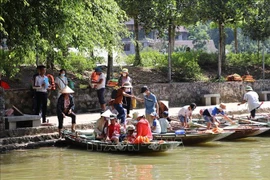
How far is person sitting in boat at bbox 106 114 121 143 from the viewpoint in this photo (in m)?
17.2

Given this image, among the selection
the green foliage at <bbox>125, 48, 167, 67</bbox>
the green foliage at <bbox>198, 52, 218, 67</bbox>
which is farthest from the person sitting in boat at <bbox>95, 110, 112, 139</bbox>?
the green foliage at <bbox>198, 52, 218, 67</bbox>

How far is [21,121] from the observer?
18750 mm

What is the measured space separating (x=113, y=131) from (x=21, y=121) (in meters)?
3.18

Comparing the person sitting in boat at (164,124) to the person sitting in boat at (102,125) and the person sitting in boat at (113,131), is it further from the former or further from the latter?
the person sitting in boat at (102,125)

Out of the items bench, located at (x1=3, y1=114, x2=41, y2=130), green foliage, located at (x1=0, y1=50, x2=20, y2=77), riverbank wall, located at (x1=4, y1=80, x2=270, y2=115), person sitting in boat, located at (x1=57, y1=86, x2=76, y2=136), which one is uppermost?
green foliage, located at (x1=0, y1=50, x2=20, y2=77)

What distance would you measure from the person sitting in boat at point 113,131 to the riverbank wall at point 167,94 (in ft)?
16.3

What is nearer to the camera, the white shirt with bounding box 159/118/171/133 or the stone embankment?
the stone embankment

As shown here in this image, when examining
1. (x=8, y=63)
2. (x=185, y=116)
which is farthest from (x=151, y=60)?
(x=8, y=63)

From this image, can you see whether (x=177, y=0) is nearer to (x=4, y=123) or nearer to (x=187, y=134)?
(x=187, y=134)

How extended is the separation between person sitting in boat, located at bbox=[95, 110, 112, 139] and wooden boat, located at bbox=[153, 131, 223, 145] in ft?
4.93

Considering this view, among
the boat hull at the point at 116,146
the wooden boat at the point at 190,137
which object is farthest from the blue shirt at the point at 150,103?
the boat hull at the point at 116,146

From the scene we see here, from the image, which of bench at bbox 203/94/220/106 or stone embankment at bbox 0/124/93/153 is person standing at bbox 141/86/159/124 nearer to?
stone embankment at bbox 0/124/93/153

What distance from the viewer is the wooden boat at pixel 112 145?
54.1ft

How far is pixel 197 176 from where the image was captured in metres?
14.0
